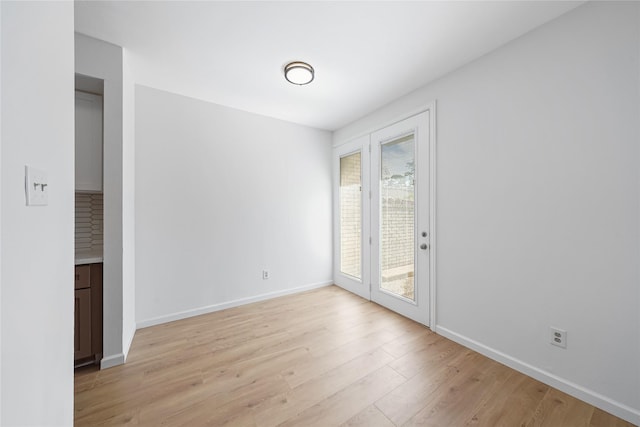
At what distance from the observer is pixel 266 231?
345 centimetres

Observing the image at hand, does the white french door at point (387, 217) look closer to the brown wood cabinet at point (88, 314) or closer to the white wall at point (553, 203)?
the white wall at point (553, 203)

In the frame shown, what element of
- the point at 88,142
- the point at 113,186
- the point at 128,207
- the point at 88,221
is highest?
the point at 88,142

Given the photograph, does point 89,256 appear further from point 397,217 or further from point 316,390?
point 397,217

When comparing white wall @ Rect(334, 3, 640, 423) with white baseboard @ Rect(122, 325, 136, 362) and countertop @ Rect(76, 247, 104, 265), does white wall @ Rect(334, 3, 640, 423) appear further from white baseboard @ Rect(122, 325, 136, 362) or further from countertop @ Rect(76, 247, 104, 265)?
countertop @ Rect(76, 247, 104, 265)

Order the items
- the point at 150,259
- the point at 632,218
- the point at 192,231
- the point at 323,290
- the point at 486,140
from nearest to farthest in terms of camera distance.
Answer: the point at 632,218 < the point at 486,140 < the point at 150,259 < the point at 192,231 < the point at 323,290

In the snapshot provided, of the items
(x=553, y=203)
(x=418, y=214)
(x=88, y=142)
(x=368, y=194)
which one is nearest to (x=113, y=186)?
(x=88, y=142)

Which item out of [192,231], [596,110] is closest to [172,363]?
[192,231]

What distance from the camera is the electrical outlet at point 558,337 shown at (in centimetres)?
171

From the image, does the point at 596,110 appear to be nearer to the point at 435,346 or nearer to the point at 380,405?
the point at 435,346

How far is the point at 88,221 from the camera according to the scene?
2.29 m
